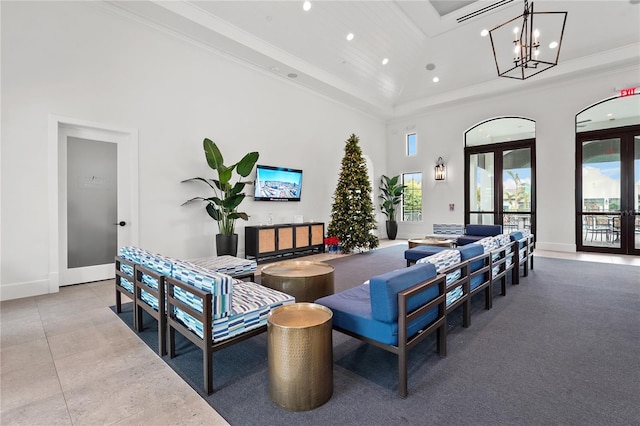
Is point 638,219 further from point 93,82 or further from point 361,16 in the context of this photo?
point 93,82

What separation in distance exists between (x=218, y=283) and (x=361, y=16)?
6.79 metres

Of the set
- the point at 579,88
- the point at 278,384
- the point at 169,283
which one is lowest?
the point at 278,384

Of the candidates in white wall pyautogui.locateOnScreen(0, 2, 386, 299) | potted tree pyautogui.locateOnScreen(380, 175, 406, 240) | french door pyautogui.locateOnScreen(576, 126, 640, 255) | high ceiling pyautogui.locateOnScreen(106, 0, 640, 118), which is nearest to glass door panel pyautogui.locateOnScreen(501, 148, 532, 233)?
french door pyautogui.locateOnScreen(576, 126, 640, 255)

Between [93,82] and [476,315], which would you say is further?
[93,82]

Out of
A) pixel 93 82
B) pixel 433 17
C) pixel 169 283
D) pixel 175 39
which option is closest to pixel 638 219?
pixel 433 17

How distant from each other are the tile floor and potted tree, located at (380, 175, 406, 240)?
865cm

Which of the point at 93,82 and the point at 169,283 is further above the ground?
the point at 93,82

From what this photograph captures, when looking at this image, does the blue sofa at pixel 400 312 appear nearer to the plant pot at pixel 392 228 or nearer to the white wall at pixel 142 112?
the white wall at pixel 142 112

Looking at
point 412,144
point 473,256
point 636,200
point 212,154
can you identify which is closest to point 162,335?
point 473,256

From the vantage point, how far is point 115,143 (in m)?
5.23

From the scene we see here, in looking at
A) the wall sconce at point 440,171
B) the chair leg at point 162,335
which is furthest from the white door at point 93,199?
the wall sconce at point 440,171

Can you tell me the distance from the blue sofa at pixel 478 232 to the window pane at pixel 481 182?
2.62m

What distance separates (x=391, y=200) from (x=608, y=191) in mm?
5567

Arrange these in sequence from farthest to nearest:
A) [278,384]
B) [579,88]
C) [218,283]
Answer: [579,88]
[218,283]
[278,384]
